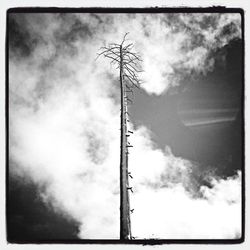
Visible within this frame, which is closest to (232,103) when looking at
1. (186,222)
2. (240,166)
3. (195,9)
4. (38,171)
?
(240,166)

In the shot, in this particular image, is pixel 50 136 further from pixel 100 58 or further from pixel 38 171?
pixel 100 58

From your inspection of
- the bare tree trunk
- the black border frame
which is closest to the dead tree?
the bare tree trunk

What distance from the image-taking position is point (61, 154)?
1639 mm

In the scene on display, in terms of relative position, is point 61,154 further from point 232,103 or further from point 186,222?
point 232,103

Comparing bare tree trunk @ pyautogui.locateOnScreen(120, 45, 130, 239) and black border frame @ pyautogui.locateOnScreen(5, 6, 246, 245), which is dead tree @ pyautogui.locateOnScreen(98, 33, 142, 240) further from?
black border frame @ pyautogui.locateOnScreen(5, 6, 246, 245)

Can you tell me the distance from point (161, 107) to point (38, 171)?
589mm

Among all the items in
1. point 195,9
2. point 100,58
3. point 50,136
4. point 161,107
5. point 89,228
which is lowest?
point 89,228

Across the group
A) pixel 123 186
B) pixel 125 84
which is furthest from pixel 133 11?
pixel 123 186

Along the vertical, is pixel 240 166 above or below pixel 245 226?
above

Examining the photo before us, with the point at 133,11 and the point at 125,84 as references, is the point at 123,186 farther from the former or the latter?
the point at 133,11

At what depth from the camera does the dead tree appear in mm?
1651

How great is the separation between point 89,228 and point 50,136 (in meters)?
0.42

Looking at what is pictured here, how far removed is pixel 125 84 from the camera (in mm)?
1700
